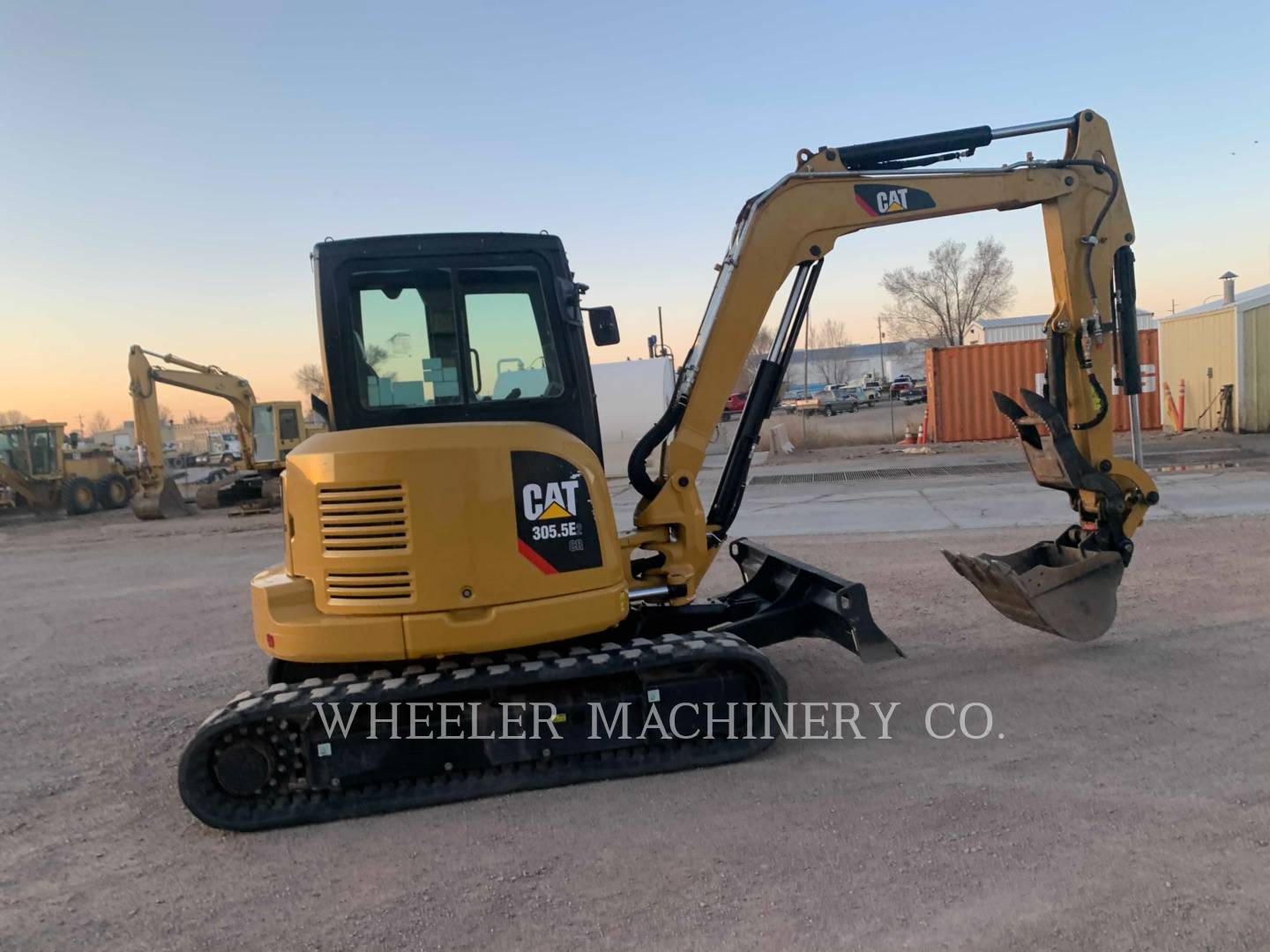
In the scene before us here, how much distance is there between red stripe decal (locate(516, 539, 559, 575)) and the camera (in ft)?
14.2

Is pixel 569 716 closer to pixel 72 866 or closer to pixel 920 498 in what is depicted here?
pixel 72 866

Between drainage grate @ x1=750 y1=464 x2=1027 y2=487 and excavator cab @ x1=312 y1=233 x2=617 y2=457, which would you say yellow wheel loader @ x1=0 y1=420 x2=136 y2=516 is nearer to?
drainage grate @ x1=750 y1=464 x2=1027 y2=487

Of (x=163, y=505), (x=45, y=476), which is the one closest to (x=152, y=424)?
(x=163, y=505)

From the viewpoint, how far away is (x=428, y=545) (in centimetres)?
419

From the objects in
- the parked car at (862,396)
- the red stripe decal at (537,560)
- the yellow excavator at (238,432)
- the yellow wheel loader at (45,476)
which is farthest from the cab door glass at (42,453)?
the parked car at (862,396)

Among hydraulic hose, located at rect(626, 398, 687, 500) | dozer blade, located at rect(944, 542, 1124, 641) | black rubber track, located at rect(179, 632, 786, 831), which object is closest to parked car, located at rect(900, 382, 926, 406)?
dozer blade, located at rect(944, 542, 1124, 641)

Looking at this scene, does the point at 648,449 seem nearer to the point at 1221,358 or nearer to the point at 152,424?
the point at 152,424

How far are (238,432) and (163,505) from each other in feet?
9.68

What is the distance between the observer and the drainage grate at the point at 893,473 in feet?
55.2

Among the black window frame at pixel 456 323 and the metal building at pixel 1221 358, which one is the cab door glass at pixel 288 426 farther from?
the metal building at pixel 1221 358

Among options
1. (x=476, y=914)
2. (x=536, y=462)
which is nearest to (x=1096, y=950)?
(x=476, y=914)

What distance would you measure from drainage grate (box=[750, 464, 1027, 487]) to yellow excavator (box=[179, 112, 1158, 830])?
11288mm

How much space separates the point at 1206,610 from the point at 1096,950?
15.5 ft

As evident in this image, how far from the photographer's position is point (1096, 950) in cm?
288
